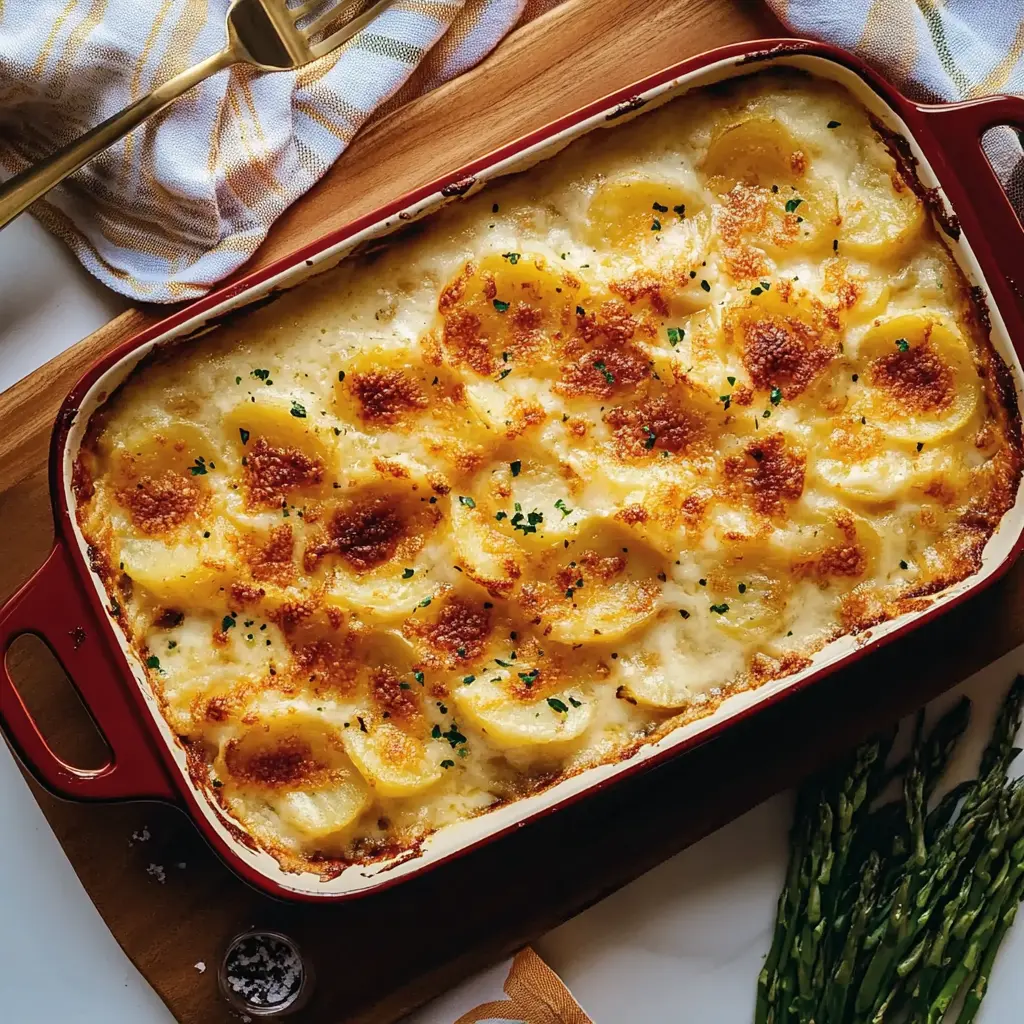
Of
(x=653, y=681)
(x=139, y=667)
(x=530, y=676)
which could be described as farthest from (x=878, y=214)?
(x=139, y=667)

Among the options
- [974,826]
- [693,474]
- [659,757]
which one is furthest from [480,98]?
[974,826]

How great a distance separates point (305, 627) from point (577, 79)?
1.43m

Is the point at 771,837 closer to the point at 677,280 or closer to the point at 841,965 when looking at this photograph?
the point at 841,965

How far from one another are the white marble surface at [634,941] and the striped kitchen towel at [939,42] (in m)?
1.37

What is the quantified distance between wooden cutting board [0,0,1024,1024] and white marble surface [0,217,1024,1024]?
0.24m

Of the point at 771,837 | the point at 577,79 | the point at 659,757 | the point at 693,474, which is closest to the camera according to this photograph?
the point at 659,757

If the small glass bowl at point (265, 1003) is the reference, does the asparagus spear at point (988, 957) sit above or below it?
below

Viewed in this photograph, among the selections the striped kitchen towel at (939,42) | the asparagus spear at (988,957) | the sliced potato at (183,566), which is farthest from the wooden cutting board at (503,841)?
the asparagus spear at (988,957)

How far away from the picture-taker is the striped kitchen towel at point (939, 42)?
2439 mm

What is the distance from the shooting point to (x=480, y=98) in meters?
2.54

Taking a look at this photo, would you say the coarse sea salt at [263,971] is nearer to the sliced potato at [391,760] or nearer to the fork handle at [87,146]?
the sliced potato at [391,760]

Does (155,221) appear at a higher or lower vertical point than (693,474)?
higher

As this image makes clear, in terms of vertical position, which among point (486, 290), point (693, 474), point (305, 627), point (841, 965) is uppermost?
point (486, 290)

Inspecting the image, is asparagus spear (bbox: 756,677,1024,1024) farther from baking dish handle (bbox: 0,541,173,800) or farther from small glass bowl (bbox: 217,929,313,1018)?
baking dish handle (bbox: 0,541,173,800)
